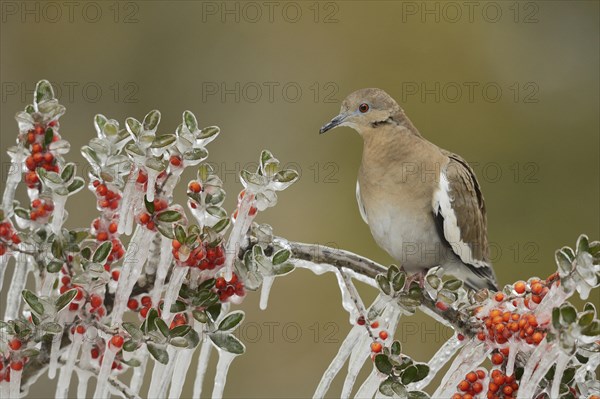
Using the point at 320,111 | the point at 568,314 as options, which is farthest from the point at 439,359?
the point at 320,111

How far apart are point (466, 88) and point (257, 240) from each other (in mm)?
1175

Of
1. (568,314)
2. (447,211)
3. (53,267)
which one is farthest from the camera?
(447,211)

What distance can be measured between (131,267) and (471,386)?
11.0 inches

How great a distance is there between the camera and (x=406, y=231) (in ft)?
3.34

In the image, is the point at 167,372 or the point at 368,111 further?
the point at 368,111

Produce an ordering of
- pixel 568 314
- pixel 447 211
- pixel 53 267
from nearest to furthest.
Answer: pixel 568 314 < pixel 53 267 < pixel 447 211

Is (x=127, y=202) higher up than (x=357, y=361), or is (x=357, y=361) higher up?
(x=127, y=202)

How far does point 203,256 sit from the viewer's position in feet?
2.07

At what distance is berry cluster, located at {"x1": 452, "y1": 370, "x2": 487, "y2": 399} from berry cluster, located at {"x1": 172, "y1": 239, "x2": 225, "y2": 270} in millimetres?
208

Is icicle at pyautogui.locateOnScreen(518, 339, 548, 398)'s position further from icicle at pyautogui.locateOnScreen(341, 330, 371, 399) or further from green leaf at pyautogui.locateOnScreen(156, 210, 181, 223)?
green leaf at pyautogui.locateOnScreen(156, 210, 181, 223)

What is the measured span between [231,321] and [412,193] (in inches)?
16.9

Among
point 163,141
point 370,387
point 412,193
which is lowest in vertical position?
point 370,387

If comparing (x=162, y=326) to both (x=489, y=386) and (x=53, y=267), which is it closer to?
(x=53, y=267)

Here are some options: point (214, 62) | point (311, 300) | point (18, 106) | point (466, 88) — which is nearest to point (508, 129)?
point (466, 88)
